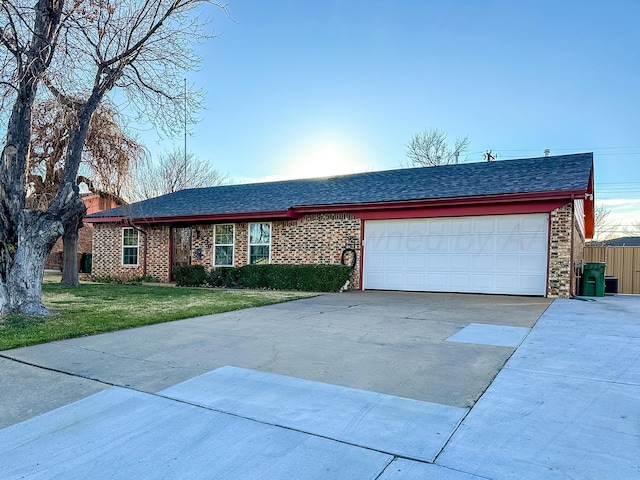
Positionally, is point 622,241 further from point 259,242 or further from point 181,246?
point 181,246

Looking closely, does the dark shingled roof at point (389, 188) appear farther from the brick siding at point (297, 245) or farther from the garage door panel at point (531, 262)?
the garage door panel at point (531, 262)

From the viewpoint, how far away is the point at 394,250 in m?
12.8

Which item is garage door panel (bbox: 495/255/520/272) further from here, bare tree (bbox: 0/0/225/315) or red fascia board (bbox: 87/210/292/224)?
bare tree (bbox: 0/0/225/315)

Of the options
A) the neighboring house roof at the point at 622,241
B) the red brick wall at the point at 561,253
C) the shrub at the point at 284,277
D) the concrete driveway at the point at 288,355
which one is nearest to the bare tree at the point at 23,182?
the concrete driveway at the point at 288,355

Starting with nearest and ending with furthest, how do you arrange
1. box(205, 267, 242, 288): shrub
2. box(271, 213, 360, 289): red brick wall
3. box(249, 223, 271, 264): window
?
box(271, 213, 360, 289): red brick wall, box(205, 267, 242, 288): shrub, box(249, 223, 271, 264): window

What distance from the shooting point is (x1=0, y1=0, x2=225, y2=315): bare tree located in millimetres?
7016

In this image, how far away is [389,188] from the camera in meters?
14.0

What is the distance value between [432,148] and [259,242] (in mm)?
22076

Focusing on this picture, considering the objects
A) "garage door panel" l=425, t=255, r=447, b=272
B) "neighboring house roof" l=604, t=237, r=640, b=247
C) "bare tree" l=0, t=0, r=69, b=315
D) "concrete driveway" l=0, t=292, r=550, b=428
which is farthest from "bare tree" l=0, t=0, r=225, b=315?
"neighboring house roof" l=604, t=237, r=640, b=247

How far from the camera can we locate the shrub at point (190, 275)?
48.7 feet

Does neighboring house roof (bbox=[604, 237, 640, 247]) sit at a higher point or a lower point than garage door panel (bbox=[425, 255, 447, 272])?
higher

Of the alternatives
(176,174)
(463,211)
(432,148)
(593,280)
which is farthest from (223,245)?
(432,148)

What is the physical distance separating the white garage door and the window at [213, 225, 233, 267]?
17.5 feet

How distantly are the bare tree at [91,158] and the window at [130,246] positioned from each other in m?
3.67
